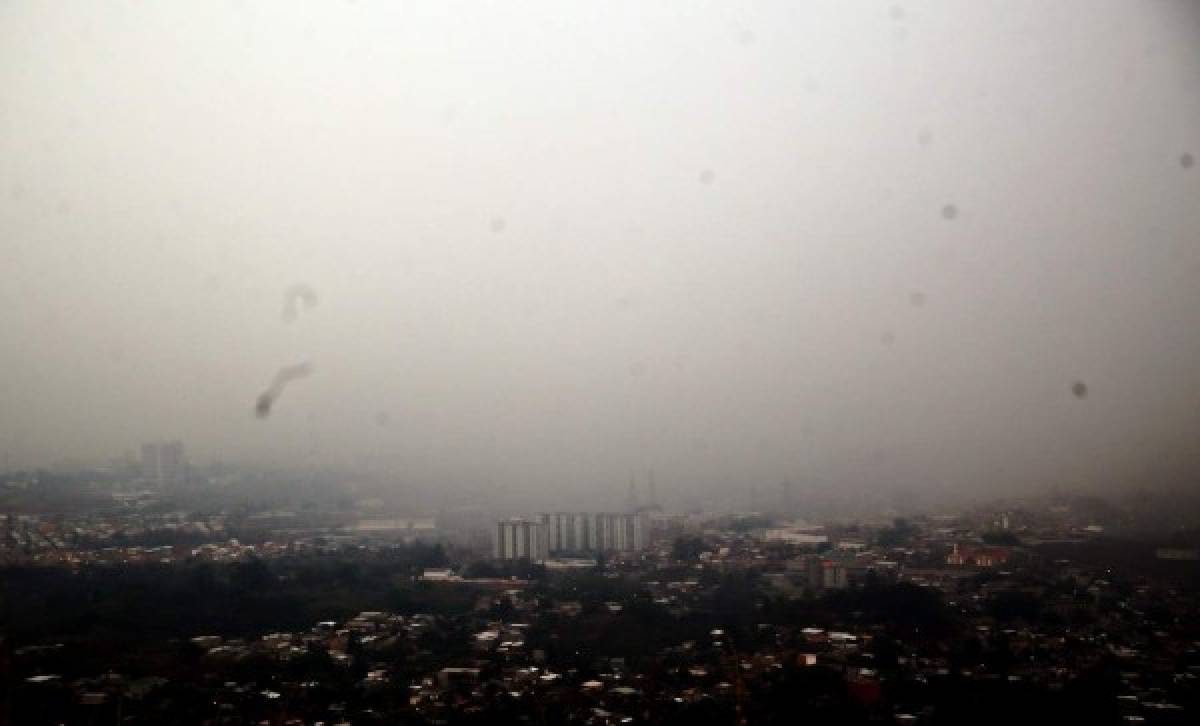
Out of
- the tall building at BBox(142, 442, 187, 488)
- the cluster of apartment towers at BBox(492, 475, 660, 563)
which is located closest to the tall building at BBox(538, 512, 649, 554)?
the cluster of apartment towers at BBox(492, 475, 660, 563)

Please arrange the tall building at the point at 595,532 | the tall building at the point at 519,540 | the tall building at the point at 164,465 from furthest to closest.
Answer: the tall building at the point at 595,532 < the tall building at the point at 519,540 < the tall building at the point at 164,465

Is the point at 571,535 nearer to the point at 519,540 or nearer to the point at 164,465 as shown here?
the point at 519,540

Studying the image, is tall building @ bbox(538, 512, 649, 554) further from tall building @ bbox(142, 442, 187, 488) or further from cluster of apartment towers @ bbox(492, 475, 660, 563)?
tall building @ bbox(142, 442, 187, 488)

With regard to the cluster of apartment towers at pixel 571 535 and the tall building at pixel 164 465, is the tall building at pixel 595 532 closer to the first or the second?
the cluster of apartment towers at pixel 571 535

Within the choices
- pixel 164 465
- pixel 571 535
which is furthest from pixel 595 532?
pixel 164 465

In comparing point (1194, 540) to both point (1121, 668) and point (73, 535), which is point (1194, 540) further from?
point (73, 535)

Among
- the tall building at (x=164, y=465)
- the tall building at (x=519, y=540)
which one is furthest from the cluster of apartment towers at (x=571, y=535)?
the tall building at (x=164, y=465)

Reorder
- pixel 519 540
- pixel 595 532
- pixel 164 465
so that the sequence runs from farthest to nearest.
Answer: pixel 595 532 → pixel 519 540 → pixel 164 465
